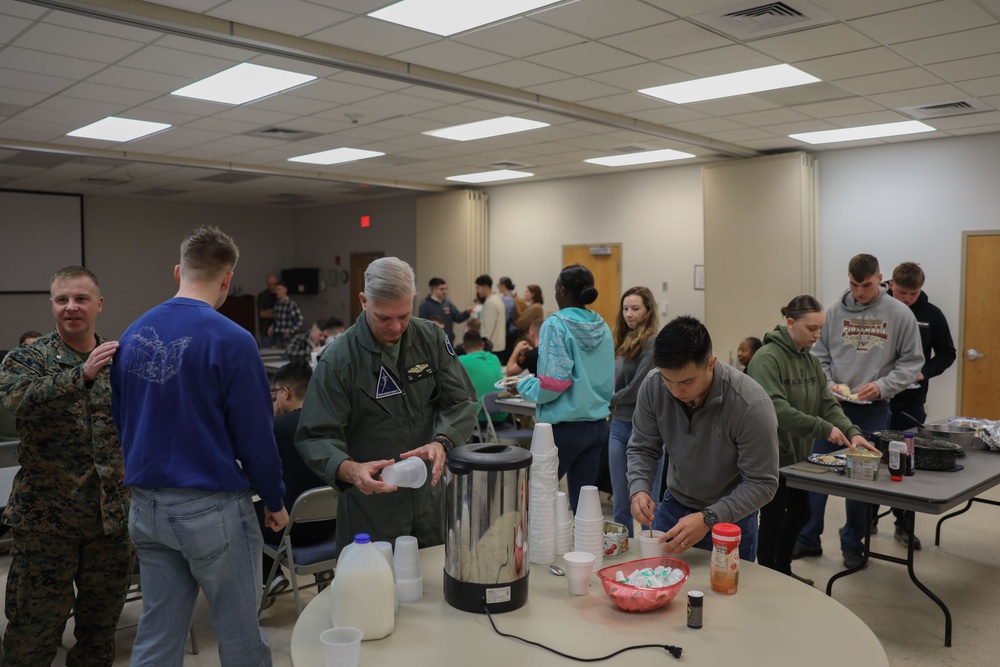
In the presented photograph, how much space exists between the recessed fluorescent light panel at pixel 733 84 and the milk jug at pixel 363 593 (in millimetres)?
4591

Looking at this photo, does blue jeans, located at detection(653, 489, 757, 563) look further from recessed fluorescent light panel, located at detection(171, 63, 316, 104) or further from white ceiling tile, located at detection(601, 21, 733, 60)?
recessed fluorescent light panel, located at detection(171, 63, 316, 104)

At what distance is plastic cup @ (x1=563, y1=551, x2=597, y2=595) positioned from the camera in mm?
1933

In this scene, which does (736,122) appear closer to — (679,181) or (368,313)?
(679,181)

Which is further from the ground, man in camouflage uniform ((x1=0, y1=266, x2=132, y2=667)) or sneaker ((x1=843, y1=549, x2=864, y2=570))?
man in camouflage uniform ((x1=0, y1=266, x2=132, y2=667))

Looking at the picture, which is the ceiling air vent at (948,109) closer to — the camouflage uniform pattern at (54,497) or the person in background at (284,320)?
the camouflage uniform pattern at (54,497)

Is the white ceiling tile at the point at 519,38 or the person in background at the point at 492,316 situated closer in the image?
the white ceiling tile at the point at 519,38

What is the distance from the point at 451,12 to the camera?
4.15 m

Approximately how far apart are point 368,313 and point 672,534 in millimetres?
1111

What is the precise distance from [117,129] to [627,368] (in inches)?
227

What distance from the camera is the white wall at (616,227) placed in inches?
369

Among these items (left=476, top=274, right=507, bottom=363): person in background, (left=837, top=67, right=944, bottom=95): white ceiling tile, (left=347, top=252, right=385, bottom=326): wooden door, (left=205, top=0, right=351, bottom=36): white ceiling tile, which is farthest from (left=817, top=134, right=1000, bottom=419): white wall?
(left=347, top=252, right=385, bottom=326): wooden door

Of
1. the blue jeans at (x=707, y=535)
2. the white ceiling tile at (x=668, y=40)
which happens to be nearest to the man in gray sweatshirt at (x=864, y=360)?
the white ceiling tile at (x=668, y=40)

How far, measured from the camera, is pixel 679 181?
9.41 meters

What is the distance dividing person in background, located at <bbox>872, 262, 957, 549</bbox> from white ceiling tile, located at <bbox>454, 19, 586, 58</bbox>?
2.65 metres
